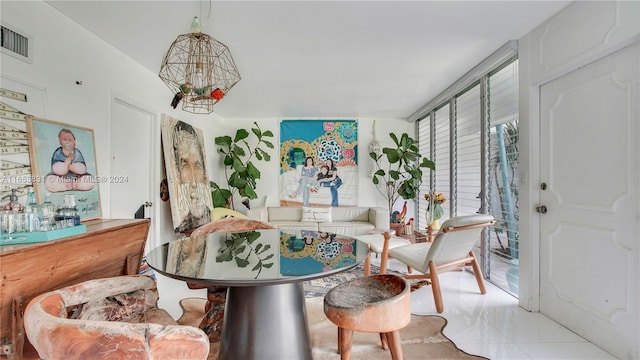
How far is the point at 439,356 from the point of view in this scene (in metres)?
1.84

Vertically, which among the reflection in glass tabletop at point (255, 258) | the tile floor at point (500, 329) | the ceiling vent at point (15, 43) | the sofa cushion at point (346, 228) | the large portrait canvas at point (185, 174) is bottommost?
the tile floor at point (500, 329)

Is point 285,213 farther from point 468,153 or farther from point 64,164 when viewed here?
point 64,164

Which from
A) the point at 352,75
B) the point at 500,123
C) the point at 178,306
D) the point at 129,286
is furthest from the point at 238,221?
the point at 500,123

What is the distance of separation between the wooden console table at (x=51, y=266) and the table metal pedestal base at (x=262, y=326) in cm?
91

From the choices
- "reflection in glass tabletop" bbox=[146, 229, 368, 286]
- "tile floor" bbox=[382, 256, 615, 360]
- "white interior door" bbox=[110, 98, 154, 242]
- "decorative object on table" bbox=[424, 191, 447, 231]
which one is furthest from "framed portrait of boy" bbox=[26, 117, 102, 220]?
"decorative object on table" bbox=[424, 191, 447, 231]

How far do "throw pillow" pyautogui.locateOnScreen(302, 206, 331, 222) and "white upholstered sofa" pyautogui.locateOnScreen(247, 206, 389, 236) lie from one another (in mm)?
21

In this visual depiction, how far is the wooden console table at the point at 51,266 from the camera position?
4.19 ft

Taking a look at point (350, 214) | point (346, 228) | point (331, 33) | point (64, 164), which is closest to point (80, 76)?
point (64, 164)

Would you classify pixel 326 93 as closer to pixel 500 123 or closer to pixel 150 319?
pixel 500 123

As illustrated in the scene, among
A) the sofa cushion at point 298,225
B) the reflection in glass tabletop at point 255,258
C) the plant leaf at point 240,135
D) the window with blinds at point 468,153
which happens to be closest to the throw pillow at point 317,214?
the sofa cushion at point 298,225

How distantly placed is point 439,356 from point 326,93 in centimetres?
341

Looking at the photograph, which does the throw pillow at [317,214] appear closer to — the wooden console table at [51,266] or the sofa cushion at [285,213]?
the sofa cushion at [285,213]

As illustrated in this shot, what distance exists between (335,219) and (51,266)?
425cm

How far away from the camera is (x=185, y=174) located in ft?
12.9
